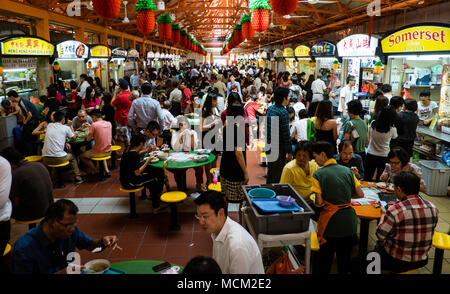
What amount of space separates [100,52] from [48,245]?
11139 millimetres

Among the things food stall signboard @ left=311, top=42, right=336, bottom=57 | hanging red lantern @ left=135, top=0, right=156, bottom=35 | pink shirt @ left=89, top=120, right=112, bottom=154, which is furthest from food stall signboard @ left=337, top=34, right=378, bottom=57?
pink shirt @ left=89, top=120, right=112, bottom=154

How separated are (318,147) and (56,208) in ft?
7.99

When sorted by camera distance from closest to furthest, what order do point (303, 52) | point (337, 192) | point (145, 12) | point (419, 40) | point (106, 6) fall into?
point (337, 192) → point (106, 6) → point (145, 12) → point (419, 40) → point (303, 52)

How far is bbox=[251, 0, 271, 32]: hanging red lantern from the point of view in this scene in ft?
19.0

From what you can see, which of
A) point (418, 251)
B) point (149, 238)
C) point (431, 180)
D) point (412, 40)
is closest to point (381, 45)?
point (412, 40)

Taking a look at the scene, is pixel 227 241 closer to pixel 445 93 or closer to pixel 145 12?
pixel 145 12

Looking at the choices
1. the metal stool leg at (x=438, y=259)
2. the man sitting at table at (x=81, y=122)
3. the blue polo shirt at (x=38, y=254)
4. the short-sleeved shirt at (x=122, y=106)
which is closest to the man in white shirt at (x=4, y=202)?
the blue polo shirt at (x=38, y=254)

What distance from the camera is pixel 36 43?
875 cm

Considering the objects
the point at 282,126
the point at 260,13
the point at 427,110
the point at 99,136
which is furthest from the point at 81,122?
the point at 427,110

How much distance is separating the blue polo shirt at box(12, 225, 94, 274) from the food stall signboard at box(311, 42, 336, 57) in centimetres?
1006

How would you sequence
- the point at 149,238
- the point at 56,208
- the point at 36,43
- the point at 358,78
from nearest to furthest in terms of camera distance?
1. the point at 56,208
2. the point at 149,238
3. the point at 36,43
4. the point at 358,78

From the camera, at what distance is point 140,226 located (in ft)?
17.1

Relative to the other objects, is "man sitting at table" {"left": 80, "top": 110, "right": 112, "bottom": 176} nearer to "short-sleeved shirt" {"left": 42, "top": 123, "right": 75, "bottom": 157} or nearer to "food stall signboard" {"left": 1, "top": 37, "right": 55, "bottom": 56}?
"short-sleeved shirt" {"left": 42, "top": 123, "right": 75, "bottom": 157}
